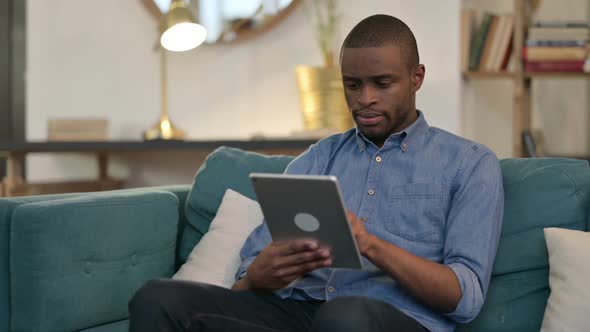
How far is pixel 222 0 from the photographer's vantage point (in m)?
3.96

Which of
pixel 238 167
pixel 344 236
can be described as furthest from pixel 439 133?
pixel 238 167

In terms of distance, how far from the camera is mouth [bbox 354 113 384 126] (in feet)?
5.41

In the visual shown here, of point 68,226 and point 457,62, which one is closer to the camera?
point 68,226

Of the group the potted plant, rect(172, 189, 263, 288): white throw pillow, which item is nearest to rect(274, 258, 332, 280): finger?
rect(172, 189, 263, 288): white throw pillow

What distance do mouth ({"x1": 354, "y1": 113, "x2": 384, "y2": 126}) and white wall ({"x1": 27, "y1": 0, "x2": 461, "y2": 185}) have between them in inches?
88.7

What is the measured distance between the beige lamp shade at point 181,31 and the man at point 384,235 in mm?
1938

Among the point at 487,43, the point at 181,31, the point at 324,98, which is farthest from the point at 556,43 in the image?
the point at 181,31

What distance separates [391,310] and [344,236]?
0.47ft

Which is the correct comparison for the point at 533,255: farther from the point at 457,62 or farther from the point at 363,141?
the point at 457,62

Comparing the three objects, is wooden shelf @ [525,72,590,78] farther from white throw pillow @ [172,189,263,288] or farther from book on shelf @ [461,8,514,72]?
white throw pillow @ [172,189,263,288]

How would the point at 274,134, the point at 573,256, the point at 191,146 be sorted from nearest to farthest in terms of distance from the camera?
the point at 573,256 < the point at 191,146 < the point at 274,134

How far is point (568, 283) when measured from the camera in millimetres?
1637

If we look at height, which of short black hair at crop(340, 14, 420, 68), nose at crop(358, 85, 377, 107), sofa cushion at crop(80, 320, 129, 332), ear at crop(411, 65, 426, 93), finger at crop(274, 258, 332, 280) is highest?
short black hair at crop(340, 14, 420, 68)

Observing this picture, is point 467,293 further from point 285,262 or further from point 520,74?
point 520,74
